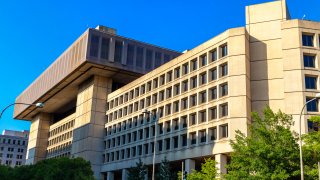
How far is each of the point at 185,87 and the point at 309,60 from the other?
18912mm

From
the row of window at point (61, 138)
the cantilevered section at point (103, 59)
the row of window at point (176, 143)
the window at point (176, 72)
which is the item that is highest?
the cantilevered section at point (103, 59)

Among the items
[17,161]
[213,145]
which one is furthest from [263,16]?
[17,161]

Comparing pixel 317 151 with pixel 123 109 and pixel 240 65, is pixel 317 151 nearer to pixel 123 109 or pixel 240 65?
pixel 240 65

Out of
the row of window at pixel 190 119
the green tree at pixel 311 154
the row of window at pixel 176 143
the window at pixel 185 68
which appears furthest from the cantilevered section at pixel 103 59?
the green tree at pixel 311 154

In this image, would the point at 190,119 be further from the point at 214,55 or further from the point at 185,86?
the point at 214,55

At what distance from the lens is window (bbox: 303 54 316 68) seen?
51.9 meters

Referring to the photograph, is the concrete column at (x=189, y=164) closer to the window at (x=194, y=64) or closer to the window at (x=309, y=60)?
the window at (x=194, y=64)

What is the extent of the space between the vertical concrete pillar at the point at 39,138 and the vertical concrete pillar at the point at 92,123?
3088cm

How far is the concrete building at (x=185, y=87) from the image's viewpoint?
5203 centimetres

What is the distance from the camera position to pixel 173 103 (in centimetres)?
6350

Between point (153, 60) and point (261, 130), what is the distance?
53.8 m

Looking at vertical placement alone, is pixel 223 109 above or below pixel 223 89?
below

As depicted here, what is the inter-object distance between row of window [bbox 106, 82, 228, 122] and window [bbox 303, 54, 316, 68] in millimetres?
10610

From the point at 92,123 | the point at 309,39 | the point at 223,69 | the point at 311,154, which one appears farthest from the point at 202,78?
the point at 92,123
